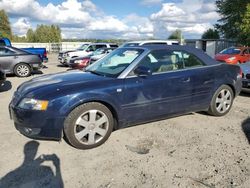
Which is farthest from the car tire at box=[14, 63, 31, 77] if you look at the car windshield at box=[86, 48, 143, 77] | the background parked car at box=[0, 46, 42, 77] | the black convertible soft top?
the black convertible soft top

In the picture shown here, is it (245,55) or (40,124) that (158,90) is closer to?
(40,124)

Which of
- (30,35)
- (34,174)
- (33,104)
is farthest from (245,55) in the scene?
(30,35)

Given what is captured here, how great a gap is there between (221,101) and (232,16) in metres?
26.0

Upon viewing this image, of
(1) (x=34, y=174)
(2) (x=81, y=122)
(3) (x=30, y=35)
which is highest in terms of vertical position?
(3) (x=30, y=35)

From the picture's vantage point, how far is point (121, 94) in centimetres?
393

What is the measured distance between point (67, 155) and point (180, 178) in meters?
1.64

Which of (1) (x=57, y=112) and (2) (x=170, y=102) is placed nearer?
(1) (x=57, y=112)

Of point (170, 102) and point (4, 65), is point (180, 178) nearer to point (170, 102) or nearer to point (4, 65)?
point (170, 102)

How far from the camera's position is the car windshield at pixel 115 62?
Result: 169 inches

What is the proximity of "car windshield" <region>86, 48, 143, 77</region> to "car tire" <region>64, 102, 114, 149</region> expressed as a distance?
72 cm

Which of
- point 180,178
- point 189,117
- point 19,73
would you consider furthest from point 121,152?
point 19,73

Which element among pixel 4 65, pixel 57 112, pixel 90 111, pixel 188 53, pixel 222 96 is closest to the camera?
pixel 57 112

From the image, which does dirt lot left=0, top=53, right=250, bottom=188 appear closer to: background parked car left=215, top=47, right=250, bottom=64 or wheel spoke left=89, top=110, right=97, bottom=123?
wheel spoke left=89, top=110, right=97, bottom=123

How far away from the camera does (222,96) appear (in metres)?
5.21
